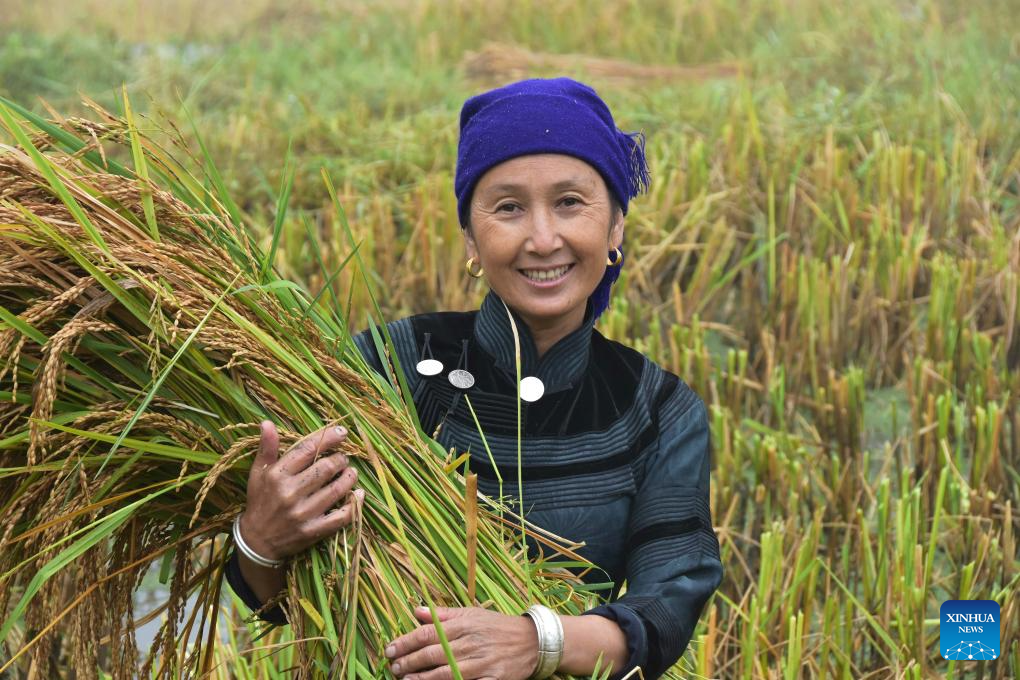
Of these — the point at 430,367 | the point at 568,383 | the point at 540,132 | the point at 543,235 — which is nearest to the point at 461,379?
the point at 430,367

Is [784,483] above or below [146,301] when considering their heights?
below

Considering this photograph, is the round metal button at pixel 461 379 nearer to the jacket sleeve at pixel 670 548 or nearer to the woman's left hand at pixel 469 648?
the jacket sleeve at pixel 670 548

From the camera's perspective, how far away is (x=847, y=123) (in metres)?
5.51

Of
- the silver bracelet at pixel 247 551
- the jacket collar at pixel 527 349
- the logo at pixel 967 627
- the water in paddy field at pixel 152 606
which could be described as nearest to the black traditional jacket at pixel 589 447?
the jacket collar at pixel 527 349

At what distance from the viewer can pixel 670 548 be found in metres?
2.02

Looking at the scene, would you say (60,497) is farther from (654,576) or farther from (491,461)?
(654,576)

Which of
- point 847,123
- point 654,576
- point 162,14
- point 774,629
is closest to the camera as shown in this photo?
point 654,576

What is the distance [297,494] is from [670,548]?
61 cm

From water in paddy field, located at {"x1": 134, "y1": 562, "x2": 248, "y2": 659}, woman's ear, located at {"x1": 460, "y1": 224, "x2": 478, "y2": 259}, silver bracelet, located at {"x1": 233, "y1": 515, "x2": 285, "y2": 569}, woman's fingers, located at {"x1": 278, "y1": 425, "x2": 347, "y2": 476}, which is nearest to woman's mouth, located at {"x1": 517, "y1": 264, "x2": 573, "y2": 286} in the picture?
woman's ear, located at {"x1": 460, "y1": 224, "x2": 478, "y2": 259}

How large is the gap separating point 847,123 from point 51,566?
14.6 feet

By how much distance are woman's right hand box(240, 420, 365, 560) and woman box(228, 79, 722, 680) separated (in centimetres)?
16

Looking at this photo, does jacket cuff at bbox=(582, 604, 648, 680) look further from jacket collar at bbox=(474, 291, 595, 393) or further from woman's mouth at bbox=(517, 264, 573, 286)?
woman's mouth at bbox=(517, 264, 573, 286)

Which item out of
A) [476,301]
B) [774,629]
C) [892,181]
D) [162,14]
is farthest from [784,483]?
[162,14]

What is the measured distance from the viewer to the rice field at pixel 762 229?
2998 mm
